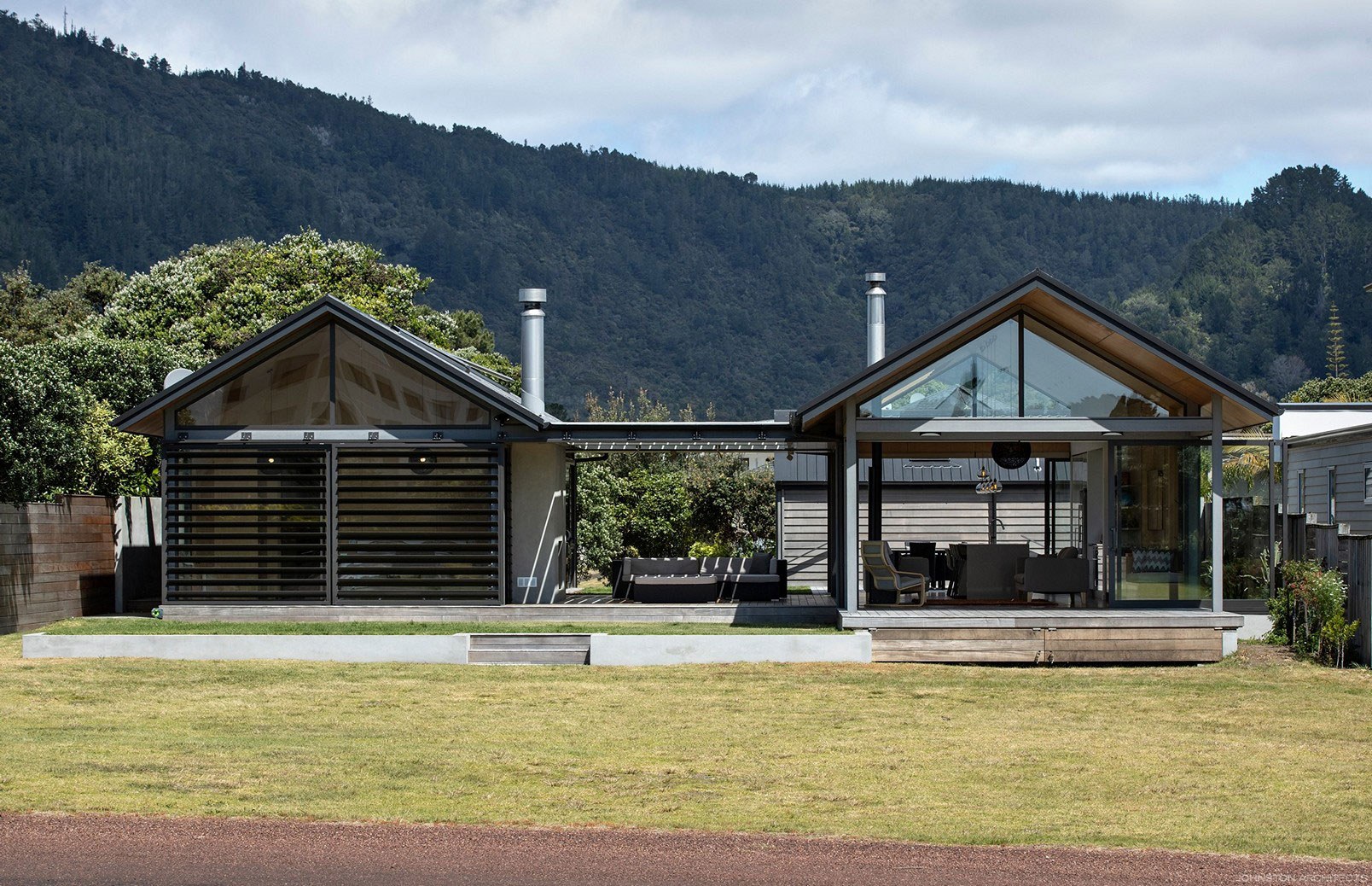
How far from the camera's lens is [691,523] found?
32000mm

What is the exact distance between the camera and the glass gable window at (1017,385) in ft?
56.4

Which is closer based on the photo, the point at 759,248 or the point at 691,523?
the point at 691,523

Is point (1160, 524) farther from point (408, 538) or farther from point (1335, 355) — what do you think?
point (1335, 355)

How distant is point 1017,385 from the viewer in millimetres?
17234

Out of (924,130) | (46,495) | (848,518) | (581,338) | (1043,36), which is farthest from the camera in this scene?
(924,130)

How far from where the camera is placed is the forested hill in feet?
318

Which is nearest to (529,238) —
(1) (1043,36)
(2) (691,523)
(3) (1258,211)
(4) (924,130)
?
(4) (924,130)

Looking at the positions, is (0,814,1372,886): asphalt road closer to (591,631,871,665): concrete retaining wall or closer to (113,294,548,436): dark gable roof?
(591,631,871,665): concrete retaining wall

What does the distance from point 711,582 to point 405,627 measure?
14.2 feet

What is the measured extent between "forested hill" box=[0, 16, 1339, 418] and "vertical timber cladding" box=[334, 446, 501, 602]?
69611 millimetres

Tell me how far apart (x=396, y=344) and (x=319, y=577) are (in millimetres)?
3375

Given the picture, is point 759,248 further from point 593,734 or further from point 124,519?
point 593,734

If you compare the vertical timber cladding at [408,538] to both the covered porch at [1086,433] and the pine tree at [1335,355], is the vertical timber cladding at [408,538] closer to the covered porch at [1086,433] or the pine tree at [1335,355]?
the covered porch at [1086,433]

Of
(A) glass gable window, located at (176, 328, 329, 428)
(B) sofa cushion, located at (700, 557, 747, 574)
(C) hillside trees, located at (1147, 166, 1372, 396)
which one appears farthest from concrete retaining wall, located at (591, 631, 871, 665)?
(C) hillside trees, located at (1147, 166, 1372, 396)
